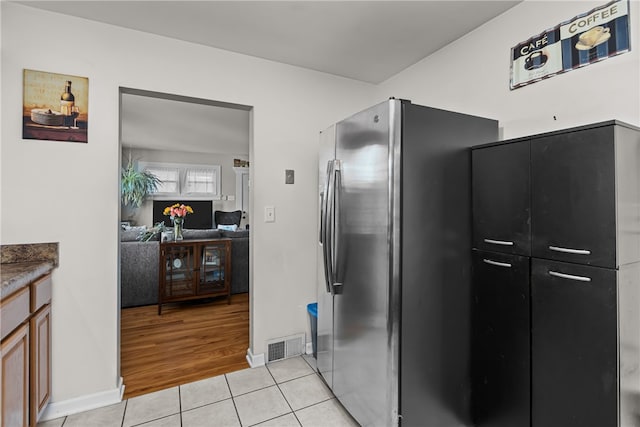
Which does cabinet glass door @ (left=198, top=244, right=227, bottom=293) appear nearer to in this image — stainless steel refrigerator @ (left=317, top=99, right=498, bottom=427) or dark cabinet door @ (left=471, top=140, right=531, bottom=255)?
stainless steel refrigerator @ (left=317, top=99, right=498, bottom=427)

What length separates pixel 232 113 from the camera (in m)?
4.18

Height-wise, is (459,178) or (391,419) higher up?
(459,178)

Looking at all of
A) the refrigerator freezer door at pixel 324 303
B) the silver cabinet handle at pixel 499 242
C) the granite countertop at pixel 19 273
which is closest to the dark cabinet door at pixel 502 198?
the silver cabinet handle at pixel 499 242

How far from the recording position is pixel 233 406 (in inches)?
78.0

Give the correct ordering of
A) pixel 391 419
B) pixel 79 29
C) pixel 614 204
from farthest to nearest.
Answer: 1. pixel 79 29
2. pixel 391 419
3. pixel 614 204

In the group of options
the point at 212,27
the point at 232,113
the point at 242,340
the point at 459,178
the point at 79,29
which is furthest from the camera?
the point at 232,113

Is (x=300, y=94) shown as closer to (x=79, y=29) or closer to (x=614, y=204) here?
(x=79, y=29)

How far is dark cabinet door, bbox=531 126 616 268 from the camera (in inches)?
46.4

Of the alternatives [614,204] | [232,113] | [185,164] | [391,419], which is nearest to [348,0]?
[614,204]

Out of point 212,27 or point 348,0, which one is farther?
point 212,27

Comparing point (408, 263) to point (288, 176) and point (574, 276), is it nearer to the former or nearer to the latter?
point (574, 276)

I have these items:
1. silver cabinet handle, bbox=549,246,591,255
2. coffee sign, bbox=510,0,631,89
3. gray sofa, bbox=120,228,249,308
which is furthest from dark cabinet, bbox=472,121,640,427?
gray sofa, bbox=120,228,249,308

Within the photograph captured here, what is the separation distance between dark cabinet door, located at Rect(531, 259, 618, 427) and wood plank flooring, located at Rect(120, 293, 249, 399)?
205 cm

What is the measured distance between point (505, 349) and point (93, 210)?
2.57m
